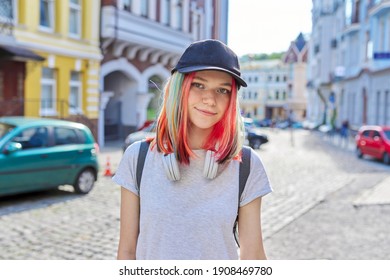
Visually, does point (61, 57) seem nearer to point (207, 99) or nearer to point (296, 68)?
point (296, 68)

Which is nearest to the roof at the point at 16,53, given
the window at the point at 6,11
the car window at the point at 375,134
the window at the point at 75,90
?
the window at the point at 6,11

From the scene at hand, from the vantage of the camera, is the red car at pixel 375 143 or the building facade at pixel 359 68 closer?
the red car at pixel 375 143

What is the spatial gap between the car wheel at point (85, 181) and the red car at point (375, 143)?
8565mm

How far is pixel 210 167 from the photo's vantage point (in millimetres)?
1361

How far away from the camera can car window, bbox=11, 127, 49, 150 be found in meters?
6.06

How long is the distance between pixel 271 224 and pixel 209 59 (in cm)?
418

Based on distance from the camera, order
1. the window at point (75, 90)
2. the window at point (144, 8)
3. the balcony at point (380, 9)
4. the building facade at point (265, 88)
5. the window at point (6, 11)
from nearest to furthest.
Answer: the building facade at point (265, 88) → the window at point (6, 11) → the window at point (144, 8) → the window at point (75, 90) → the balcony at point (380, 9)

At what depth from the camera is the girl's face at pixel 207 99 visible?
4.72ft

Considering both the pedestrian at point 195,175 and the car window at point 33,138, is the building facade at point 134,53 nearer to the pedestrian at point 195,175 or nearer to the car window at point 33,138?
the car window at point 33,138

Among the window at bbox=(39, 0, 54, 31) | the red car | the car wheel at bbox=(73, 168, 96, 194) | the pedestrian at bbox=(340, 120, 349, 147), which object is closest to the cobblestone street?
the car wheel at bbox=(73, 168, 96, 194)

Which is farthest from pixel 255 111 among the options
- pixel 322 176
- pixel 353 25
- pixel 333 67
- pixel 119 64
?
pixel 333 67

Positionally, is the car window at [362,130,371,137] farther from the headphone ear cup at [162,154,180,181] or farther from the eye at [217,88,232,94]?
the headphone ear cup at [162,154,180,181]

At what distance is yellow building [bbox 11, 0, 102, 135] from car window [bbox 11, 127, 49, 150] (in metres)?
4.68
